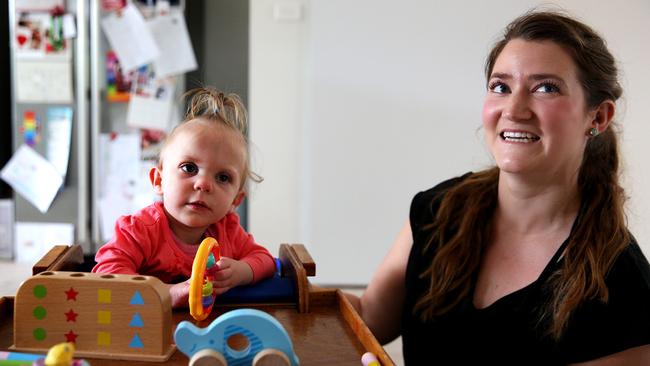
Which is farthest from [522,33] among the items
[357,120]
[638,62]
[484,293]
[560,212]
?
[638,62]

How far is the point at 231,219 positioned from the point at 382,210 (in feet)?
6.21

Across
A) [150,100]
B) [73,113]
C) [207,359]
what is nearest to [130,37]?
[150,100]

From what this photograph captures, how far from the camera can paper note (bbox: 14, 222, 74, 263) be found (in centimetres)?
352

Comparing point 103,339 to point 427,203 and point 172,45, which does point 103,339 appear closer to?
point 427,203

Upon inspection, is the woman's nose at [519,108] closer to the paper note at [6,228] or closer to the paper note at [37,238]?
the paper note at [37,238]

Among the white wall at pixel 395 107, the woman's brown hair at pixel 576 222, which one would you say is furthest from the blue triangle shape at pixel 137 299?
the white wall at pixel 395 107

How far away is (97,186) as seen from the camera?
11.5ft

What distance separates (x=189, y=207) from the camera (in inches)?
46.3

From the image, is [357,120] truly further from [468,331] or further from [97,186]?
[468,331]

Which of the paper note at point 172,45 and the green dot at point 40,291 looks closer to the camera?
the green dot at point 40,291

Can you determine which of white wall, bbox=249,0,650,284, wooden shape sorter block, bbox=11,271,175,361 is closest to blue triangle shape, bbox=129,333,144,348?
wooden shape sorter block, bbox=11,271,175,361

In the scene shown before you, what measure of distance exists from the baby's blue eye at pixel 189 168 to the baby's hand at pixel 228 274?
0.17 metres

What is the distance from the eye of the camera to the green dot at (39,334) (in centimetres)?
84

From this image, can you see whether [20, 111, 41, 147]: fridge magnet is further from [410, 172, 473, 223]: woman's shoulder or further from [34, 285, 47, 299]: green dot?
[34, 285, 47, 299]: green dot
